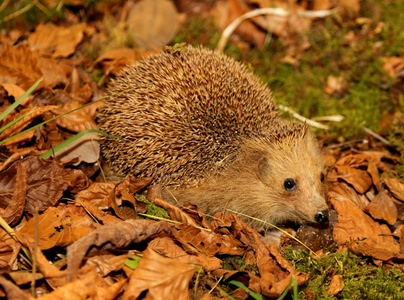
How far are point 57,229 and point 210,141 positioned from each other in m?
1.73

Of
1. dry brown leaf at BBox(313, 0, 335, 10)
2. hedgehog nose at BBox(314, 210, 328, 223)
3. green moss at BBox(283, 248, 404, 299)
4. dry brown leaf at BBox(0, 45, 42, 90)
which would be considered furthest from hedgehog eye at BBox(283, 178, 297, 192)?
dry brown leaf at BBox(313, 0, 335, 10)

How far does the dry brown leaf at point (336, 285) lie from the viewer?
3424 millimetres

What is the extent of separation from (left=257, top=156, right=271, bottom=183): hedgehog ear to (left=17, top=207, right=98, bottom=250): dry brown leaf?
1.88 metres

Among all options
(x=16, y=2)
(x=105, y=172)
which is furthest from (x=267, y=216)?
(x=16, y=2)

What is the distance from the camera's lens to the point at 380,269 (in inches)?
142

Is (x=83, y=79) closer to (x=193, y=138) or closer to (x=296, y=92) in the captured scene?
(x=193, y=138)

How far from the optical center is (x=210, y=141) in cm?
398

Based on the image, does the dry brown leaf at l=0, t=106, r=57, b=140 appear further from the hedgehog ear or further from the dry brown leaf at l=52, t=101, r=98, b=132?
the hedgehog ear

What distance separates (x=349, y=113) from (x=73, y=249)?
4.43 meters

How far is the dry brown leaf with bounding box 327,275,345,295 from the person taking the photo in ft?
11.2

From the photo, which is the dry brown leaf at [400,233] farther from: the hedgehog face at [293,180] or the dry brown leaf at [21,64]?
the dry brown leaf at [21,64]

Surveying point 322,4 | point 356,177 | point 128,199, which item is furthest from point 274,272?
point 322,4

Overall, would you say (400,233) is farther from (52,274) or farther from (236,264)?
(52,274)

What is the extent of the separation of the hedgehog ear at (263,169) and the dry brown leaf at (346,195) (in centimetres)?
85
